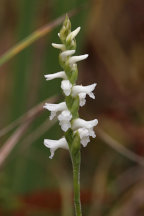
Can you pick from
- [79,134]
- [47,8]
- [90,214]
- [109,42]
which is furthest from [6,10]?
[79,134]

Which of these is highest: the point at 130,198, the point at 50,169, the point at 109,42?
the point at 109,42

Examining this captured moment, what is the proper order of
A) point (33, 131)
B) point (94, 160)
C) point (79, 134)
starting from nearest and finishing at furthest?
point (79, 134), point (33, 131), point (94, 160)

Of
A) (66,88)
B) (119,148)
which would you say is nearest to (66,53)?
(66,88)

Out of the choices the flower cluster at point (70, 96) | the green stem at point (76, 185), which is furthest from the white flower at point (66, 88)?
the green stem at point (76, 185)

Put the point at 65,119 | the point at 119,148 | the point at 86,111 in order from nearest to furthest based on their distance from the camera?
1. the point at 65,119
2. the point at 119,148
3. the point at 86,111

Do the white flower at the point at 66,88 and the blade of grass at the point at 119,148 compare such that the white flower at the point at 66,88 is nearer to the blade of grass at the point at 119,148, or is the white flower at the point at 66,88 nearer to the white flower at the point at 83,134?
the white flower at the point at 83,134

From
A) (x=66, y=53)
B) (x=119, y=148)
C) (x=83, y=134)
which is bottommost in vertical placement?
(x=119, y=148)

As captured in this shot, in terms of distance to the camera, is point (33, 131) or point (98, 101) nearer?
point (33, 131)

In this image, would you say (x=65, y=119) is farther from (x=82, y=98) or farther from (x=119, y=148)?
(x=119, y=148)

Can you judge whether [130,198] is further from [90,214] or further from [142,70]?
[142,70]

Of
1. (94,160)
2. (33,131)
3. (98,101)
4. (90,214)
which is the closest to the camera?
(90,214)
